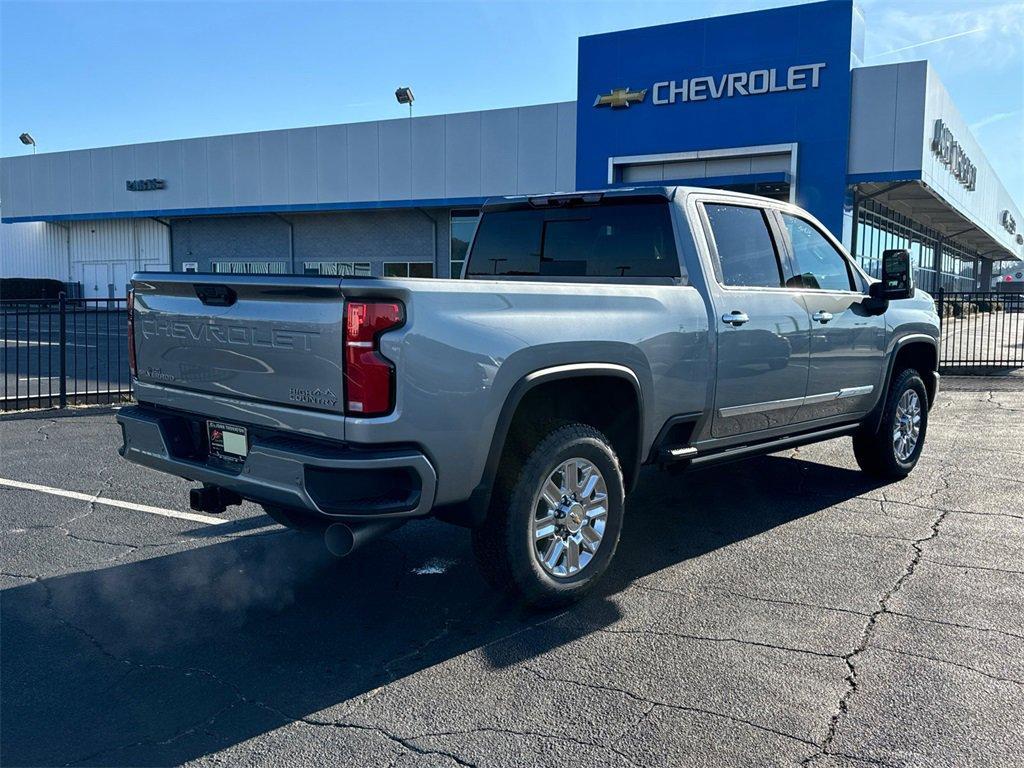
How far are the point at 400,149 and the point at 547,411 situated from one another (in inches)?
1060

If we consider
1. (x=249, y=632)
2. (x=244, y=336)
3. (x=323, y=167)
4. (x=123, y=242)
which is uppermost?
(x=323, y=167)

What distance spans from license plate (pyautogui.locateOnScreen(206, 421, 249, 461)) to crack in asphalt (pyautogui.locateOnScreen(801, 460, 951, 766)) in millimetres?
2568

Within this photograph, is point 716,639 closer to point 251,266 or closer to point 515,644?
point 515,644

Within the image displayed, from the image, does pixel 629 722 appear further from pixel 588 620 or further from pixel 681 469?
pixel 681 469

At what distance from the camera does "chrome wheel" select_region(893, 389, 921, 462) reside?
6781 millimetres

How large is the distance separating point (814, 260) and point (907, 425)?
187cm

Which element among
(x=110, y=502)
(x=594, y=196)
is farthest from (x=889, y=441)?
(x=110, y=502)

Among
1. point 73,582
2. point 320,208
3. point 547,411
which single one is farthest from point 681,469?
point 320,208

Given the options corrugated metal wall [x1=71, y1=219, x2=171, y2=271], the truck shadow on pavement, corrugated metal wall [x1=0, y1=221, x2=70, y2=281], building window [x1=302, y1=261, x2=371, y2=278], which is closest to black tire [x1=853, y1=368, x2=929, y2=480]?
the truck shadow on pavement

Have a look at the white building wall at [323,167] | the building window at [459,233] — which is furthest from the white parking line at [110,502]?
the building window at [459,233]

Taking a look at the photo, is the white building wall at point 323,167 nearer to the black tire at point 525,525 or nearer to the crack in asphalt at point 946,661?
the black tire at point 525,525

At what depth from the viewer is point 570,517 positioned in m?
4.20

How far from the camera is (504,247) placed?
5746 mm

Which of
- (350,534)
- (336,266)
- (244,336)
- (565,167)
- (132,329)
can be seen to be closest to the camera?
(350,534)
